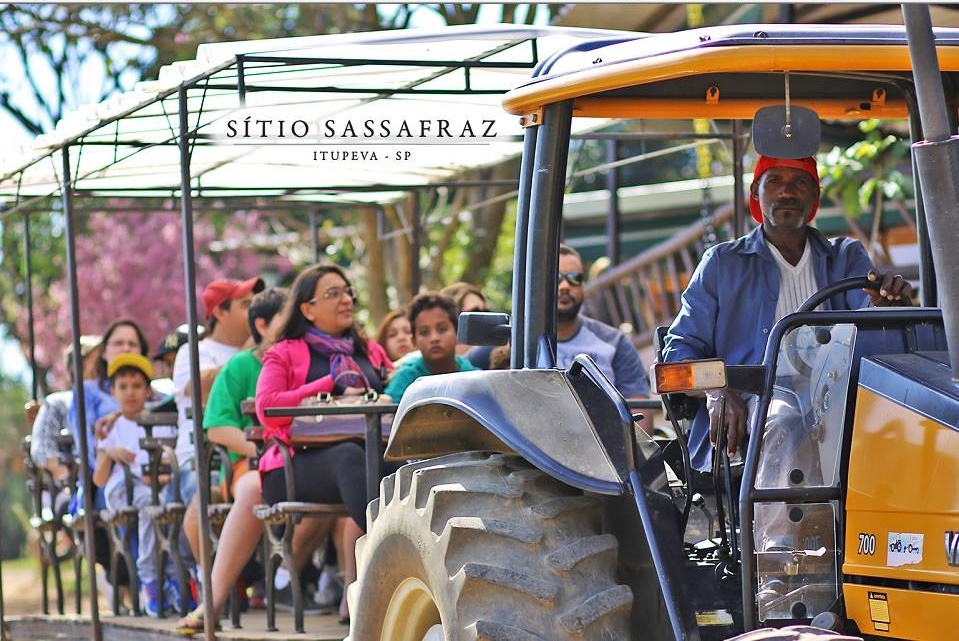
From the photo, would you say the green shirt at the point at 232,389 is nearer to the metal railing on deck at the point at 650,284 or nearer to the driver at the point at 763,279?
the driver at the point at 763,279

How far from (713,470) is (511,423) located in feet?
1.97

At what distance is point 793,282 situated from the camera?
17.4 ft

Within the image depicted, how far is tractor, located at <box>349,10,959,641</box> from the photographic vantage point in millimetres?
4027

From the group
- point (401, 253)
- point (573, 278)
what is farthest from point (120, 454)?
point (401, 253)

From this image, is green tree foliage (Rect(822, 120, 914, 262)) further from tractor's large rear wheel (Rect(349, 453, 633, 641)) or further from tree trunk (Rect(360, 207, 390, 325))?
tractor's large rear wheel (Rect(349, 453, 633, 641))

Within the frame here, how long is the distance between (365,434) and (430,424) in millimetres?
2266

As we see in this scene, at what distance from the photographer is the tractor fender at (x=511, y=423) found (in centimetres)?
464

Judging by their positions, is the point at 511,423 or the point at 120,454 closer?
the point at 511,423

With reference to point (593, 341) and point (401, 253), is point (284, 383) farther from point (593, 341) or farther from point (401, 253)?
point (401, 253)

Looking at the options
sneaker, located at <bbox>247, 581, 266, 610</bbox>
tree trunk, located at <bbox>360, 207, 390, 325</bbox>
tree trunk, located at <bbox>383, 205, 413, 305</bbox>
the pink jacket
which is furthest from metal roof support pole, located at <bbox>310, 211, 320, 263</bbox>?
the pink jacket

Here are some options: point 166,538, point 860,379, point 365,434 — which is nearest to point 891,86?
point 860,379

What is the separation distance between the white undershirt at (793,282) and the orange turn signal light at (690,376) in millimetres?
965

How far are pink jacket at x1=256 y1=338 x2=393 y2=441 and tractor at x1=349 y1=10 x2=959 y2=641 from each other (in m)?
2.89

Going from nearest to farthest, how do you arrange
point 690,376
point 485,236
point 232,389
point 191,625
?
1. point 690,376
2. point 191,625
3. point 232,389
4. point 485,236
